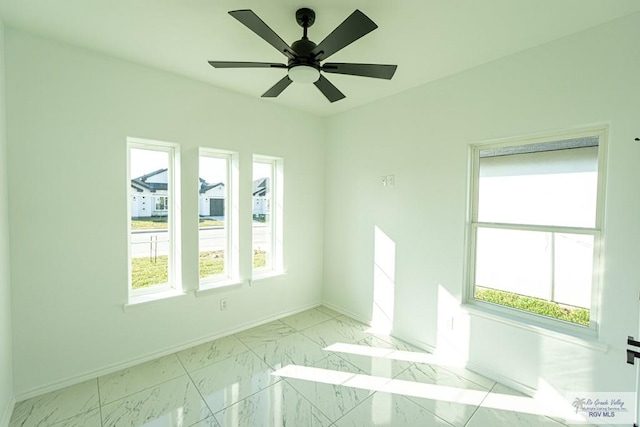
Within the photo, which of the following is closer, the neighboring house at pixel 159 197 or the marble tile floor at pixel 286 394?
the marble tile floor at pixel 286 394

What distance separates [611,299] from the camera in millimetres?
1906

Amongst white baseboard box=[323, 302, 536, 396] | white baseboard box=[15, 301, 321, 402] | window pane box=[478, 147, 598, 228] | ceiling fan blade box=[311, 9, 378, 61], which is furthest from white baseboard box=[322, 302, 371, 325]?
ceiling fan blade box=[311, 9, 378, 61]

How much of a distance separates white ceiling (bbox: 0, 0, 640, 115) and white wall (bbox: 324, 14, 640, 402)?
26cm

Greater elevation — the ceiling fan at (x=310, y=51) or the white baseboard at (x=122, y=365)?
the ceiling fan at (x=310, y=51)

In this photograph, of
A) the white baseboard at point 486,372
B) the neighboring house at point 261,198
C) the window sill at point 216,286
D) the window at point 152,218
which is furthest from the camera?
the neighboring house at point 261,198

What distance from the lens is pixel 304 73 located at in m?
1.86

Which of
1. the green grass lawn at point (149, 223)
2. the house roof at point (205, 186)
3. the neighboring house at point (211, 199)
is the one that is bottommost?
the green grass lawn at point (149, 223)

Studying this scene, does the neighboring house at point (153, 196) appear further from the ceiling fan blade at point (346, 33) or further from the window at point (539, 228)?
the window at point (539, 228)

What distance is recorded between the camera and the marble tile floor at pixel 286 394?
1972 millimetres

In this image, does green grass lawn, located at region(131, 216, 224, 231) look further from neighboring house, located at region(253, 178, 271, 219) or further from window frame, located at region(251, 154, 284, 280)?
window frame, located at region(251, 154, 284, 280)

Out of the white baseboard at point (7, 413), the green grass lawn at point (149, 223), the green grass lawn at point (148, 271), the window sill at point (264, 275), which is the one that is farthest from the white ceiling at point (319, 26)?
the white baseboard at point (7, 413)

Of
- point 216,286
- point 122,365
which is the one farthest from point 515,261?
point 122,365

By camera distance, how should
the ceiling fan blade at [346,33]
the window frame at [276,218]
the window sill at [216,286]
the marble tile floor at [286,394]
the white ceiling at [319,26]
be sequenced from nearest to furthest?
the ceiling fan blade at [346,33] < the white ceiling at [319,26] < the marble tile floor at [286,394] < the window sill at [216,286] < the window frame at [276,218]

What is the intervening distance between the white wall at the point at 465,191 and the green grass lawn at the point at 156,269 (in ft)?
5.42
